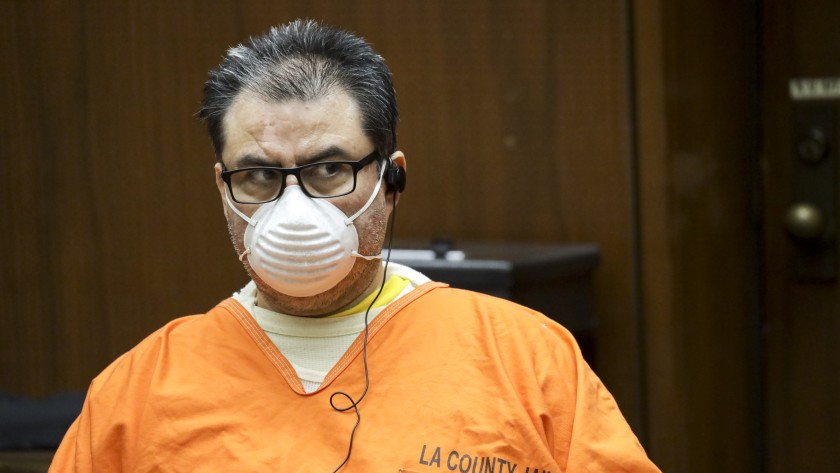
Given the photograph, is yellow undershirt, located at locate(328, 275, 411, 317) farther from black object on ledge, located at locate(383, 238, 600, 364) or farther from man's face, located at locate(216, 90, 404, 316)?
black object on ledge, located at locate(383, 238, 600, 364)

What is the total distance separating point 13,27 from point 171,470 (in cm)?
233

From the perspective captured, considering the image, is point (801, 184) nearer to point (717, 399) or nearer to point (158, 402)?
point (717, 399)

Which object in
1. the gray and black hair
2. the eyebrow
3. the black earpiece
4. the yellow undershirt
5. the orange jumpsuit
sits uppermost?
the gray and black hair

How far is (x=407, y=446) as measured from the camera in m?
1.90

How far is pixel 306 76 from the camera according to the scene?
2000mm

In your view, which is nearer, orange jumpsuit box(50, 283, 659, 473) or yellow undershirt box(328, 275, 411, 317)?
orange jumpsuit box(50, 283, 659, 473)

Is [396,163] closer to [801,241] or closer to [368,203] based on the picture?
[368,203]

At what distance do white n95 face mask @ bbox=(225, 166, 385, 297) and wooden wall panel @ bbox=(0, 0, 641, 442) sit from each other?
1.36 meters

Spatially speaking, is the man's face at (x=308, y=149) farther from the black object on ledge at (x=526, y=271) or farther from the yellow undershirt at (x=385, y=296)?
the black object on ledge at (x=526, y=271)

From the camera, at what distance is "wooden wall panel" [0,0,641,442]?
3191 millimetres

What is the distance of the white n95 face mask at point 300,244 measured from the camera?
1906mm

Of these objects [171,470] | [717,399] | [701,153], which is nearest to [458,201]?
[701,153]

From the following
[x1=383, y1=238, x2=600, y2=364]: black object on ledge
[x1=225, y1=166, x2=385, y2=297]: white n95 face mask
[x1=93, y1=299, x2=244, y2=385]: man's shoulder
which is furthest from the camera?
[x1=383, y1=238, x2=600, y2=364]: black object on ledge

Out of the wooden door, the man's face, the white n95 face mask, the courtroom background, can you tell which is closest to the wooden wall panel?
the courtroom background
